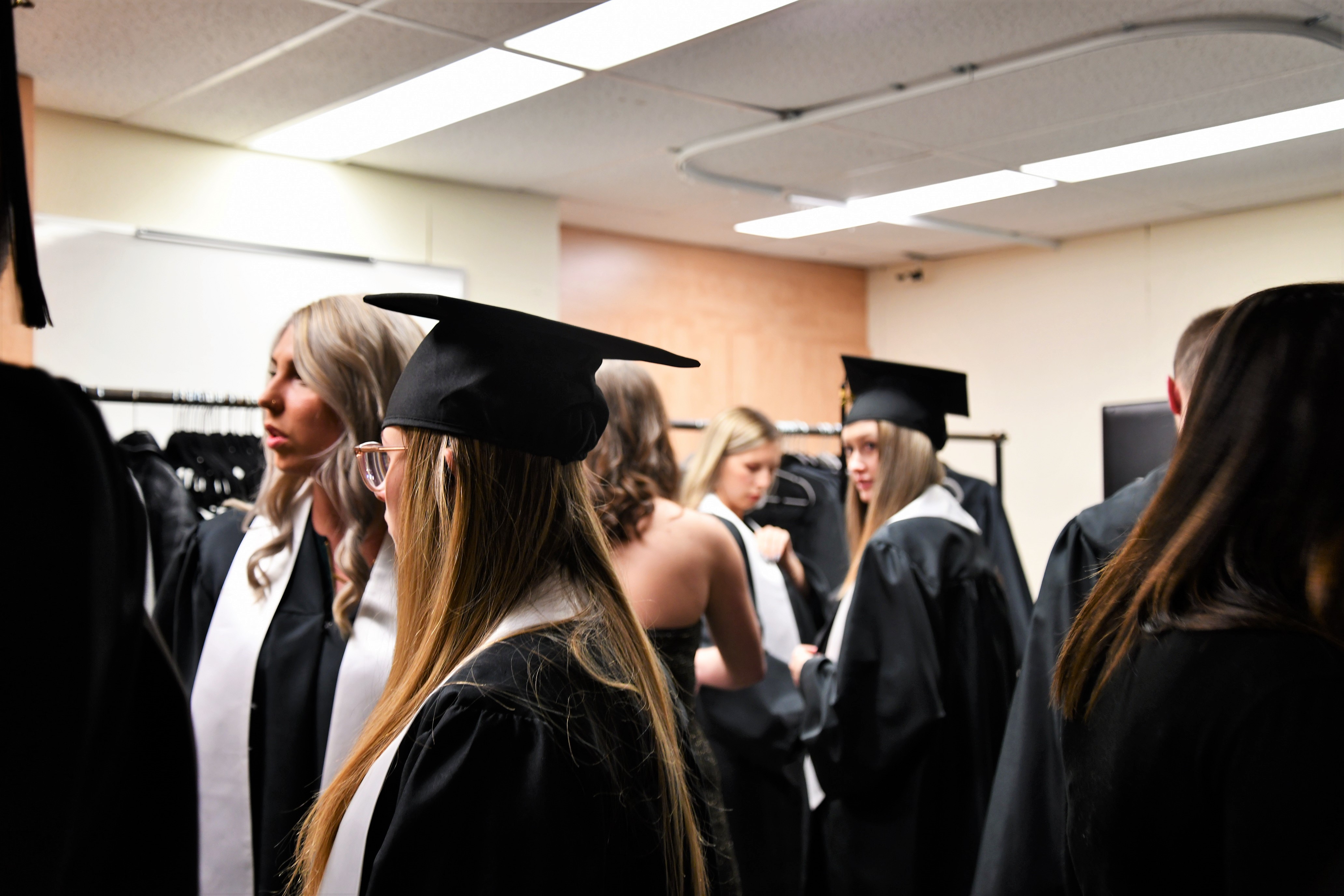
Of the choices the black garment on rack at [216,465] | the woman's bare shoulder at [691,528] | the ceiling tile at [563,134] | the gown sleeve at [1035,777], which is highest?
the ceiling tile at [563,134]

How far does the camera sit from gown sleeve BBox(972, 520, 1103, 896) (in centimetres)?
168

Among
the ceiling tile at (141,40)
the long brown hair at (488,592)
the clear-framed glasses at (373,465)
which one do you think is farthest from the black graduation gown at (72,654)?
the ceiling tile at (141,40)

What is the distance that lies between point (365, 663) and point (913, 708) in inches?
50.7

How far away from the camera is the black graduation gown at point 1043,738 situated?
1.68 meters

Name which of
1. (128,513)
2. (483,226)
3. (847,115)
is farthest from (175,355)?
(128,513)

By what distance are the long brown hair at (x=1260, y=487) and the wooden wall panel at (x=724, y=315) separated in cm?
483

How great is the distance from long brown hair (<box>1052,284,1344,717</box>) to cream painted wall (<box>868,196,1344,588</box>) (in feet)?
16.7

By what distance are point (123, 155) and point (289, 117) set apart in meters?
Result: 0.72

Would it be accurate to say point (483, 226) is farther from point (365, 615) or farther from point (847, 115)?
point (365, 615)

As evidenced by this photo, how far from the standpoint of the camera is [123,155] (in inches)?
163

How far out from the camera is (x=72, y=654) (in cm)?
48

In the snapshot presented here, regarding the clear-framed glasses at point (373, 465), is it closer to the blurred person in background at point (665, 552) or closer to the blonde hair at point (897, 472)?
the blurred person in background at point (665, 552)

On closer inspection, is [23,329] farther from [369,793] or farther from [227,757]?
[369,793]

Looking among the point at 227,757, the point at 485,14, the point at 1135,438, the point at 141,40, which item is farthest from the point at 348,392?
the point at 1135,438
